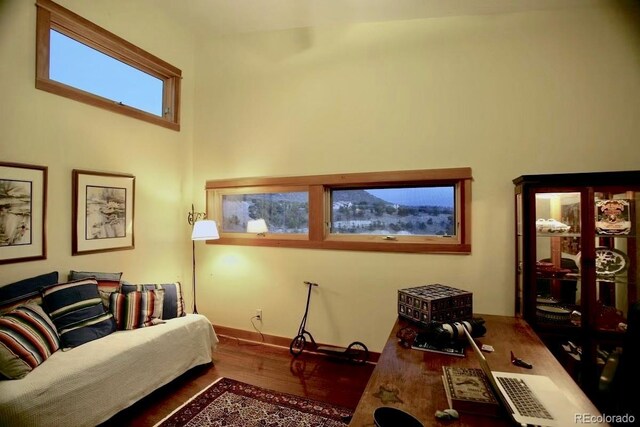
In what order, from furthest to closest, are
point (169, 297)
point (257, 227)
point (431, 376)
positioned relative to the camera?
1. point (257, 227)
2. point (169, 297)
3. point (431, 376)

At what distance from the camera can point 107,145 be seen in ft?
9.66

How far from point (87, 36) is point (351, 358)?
3.99 meters

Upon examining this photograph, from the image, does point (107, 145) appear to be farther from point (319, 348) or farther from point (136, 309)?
point (319, 348)

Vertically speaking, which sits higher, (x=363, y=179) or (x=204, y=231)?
(x=363, y=179)

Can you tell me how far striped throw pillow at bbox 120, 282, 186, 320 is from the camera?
9.16 feet

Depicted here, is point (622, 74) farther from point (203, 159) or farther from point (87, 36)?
point (87, 36)

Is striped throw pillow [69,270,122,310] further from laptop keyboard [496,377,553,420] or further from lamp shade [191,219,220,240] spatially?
laptop keyboard [496,377,553,420]

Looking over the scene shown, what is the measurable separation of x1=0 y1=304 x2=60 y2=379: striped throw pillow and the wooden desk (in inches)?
82.0

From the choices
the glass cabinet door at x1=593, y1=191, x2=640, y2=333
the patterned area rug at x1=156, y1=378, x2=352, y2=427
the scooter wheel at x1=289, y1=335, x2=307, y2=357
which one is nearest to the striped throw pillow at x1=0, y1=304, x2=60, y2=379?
the patterned area rug at x1=156, y1=378, x2=352, y2=427

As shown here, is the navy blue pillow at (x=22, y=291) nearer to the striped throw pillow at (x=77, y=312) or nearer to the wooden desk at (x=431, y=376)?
the striped throw pillow at (x=77, y=312)

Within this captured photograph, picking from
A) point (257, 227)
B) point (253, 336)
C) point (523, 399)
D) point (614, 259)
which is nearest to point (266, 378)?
point (253, 336)

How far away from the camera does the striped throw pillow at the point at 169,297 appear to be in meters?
2.79

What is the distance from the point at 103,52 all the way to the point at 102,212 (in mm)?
1611

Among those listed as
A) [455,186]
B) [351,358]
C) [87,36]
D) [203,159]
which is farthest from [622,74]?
[87,36]
